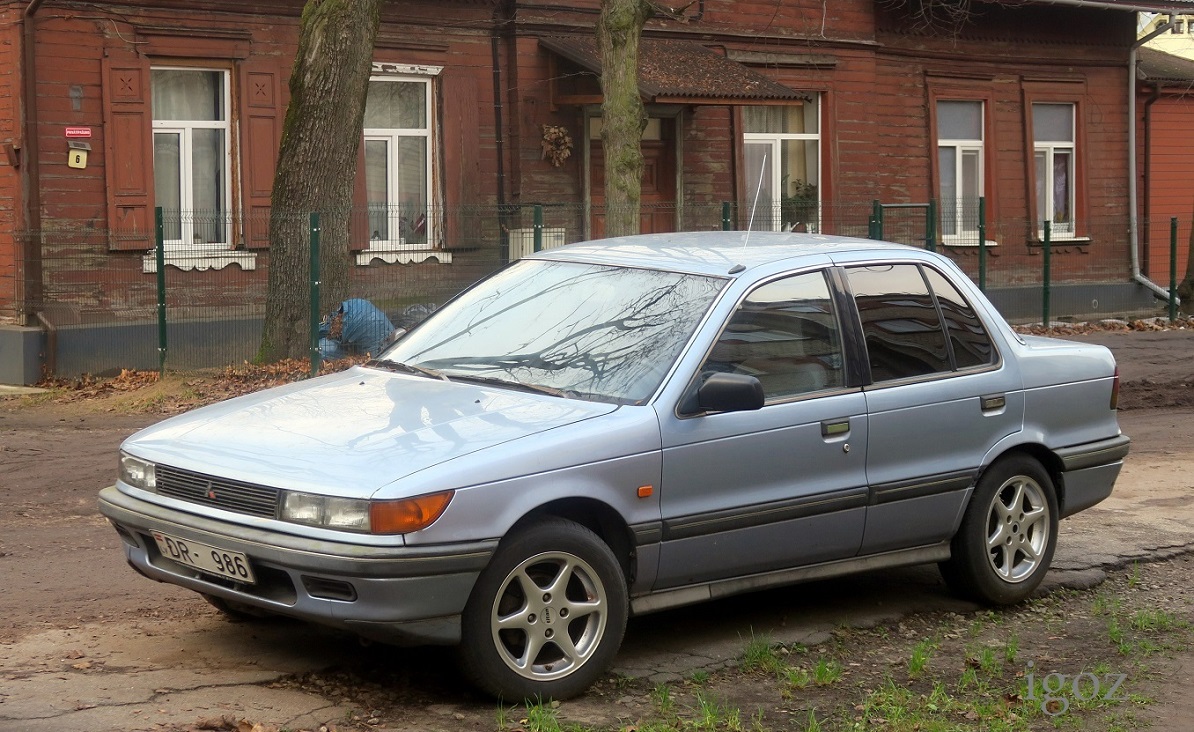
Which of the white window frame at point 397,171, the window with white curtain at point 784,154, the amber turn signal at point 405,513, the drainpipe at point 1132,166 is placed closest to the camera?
the amber turn signal at point 405,513

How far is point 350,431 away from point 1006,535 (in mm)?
3119

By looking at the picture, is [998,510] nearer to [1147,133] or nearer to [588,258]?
[588,258]

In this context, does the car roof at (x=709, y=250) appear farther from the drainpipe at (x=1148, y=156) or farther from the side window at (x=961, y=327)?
the drainpipe at (x=1148, y=156)

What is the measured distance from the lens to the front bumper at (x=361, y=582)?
15.1 ft

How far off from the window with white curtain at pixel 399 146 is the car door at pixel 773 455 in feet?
41.0

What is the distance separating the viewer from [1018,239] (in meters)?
23.7

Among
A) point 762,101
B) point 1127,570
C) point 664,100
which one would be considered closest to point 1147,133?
point 762,101

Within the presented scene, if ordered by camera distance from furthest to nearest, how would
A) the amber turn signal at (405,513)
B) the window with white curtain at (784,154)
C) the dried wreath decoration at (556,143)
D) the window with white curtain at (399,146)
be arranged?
the window with white curtain at (784,154) → the dried wreath decoration at (556,143) → the window with white curtain at (399,146) → the amber turn signal at (405,513)

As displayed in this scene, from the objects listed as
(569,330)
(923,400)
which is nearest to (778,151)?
(923,400)

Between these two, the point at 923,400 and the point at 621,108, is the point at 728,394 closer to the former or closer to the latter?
the point at 923,400

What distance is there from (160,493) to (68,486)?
181 inches

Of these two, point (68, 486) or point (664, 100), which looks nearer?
point (68, 486)

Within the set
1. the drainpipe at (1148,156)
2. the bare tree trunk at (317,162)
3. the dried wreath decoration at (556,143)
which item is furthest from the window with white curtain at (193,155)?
the drainpipe at (1148,156)

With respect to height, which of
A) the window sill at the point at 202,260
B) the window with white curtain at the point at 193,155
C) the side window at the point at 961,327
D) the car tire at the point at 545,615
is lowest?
the car tire at the point at 545,615
